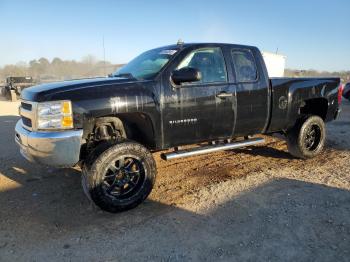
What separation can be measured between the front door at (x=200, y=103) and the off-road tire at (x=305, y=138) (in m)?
1.52

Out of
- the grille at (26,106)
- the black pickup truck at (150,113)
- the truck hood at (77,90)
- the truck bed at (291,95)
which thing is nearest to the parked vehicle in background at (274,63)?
the truck bed at (291,95)

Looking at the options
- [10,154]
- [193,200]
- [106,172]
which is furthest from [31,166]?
[193,200]

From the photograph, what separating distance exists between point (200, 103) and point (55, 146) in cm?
198

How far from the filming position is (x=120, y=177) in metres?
4.07

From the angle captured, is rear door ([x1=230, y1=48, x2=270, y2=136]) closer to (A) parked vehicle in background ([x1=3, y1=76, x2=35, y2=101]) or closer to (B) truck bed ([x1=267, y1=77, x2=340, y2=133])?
(B) truck bed ([x1=267, y1=77, x2=340, y2=133])

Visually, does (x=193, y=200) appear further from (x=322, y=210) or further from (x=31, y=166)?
(x=31, y=166)

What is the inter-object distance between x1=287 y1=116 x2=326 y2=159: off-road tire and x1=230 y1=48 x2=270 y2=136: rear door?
81 cm

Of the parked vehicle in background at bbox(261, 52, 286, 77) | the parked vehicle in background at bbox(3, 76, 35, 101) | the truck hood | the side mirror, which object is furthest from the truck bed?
the parked vehicle in background at bbox(261, 52, 286, 77)

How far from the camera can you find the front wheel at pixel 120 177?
12.4 feet

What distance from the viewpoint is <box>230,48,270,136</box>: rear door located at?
4.93m

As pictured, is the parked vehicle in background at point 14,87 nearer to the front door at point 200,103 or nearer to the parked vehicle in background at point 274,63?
the parked vehicle in background at point 274,63

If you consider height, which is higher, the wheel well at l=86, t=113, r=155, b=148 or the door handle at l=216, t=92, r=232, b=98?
the door handle at l=216, t=92, r=232, b=98

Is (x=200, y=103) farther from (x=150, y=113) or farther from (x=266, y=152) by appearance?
(x=266, y=152)

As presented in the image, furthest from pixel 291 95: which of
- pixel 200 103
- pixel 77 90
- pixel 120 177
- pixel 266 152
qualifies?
pixel 77 90
